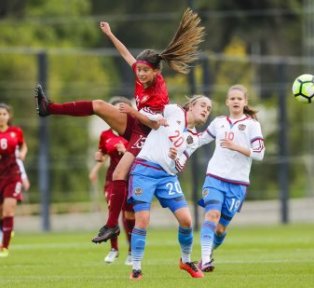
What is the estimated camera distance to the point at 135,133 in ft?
45.3

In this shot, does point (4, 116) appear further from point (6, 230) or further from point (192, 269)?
point (192, 269)

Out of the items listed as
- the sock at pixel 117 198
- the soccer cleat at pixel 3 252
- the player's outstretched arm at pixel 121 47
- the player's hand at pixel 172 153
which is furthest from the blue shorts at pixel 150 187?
the soccer cleat at pixel 3 252

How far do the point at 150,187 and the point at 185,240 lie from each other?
86cm

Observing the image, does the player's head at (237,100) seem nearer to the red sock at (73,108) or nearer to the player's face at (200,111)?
the player's face at (200,111)

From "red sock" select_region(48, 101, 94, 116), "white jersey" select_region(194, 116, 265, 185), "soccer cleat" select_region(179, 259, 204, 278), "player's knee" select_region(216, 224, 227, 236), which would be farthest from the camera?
"player's knee" select_region(216, 224, 227, 236)

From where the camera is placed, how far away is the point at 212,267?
572 inches

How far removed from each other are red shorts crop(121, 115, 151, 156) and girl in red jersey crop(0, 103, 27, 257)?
4.89 metres

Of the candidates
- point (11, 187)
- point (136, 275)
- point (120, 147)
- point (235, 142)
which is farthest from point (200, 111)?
point (11, 187)

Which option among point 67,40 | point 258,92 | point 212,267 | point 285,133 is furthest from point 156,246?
point 67,40

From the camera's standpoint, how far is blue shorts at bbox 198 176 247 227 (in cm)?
1477

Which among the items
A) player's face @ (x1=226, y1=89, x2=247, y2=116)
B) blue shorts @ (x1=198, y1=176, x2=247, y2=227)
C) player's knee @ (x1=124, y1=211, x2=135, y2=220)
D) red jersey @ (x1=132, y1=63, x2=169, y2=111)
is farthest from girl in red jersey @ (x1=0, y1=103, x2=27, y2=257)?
red jersey @ (x1=132, y1=63, x2=169, y2=111)

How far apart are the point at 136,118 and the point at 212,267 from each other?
215cm

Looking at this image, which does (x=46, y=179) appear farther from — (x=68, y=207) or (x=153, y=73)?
(x=153, y=73)

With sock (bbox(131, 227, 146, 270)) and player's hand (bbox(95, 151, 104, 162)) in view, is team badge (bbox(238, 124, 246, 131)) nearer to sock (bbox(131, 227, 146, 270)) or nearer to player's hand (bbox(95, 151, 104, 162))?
sock (bbox(131, 227, 146, 270))
